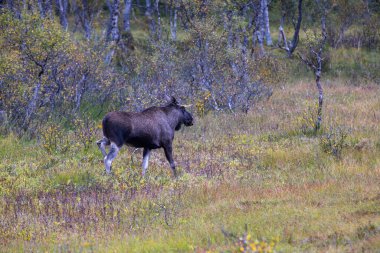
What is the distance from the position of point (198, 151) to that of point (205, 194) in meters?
4.16

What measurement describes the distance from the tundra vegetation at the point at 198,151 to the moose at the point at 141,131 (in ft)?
1.38

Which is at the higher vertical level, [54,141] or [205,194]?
[205,194]

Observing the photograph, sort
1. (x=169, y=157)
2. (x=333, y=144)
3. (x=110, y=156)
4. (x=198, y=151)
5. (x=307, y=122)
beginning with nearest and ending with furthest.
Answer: (x=110, y=156)
(x=169, y=157)
(x=333, y=144)
(x=198, y=151)
(x=307, y=122)

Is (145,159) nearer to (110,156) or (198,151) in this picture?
(110,156)

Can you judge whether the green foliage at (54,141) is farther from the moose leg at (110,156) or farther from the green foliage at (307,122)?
the green foliage at (307,122)

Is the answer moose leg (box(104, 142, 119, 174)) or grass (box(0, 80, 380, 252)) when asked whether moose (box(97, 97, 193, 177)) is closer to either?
moose leg (box(104, 142, 119, 174))

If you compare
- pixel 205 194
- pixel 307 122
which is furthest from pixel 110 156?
pixel 307 122

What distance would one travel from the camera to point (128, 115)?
13461 mm

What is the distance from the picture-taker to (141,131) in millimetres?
13531

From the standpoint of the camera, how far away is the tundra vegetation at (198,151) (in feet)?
30.3

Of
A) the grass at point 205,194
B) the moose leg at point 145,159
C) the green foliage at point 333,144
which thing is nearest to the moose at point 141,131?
the moose leg at point 145,159

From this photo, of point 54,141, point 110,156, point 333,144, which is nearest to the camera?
point 110,156

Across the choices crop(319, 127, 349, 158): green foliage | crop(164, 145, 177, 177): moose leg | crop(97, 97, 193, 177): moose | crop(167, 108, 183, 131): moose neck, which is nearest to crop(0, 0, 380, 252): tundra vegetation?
crop(319, 127, 349, 158): green foliage

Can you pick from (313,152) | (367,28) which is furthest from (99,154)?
(367,28)
